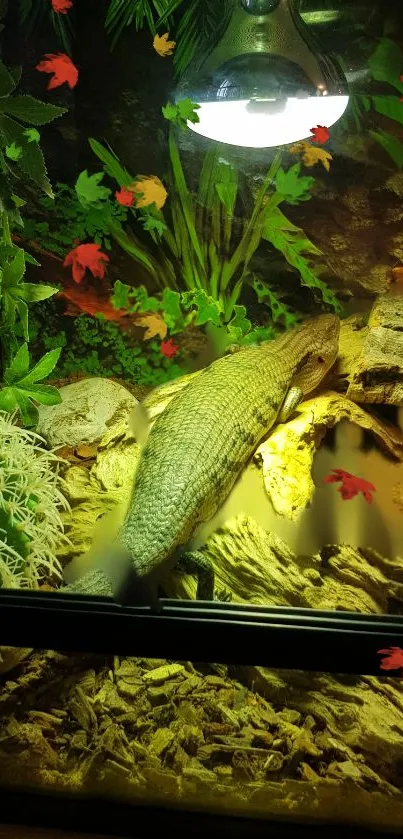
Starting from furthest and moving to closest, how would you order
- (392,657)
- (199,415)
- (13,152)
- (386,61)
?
(199,415) → (13,152) → (386,61) → (392,657)

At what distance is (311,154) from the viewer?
1428mm

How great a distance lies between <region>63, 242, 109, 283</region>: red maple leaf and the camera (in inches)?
63.1

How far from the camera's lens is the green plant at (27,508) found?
1457 millimetres

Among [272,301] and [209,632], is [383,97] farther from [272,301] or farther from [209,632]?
[209,632]

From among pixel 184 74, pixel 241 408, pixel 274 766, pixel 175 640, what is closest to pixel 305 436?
pixel 241 408

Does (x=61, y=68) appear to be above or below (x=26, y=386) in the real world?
above

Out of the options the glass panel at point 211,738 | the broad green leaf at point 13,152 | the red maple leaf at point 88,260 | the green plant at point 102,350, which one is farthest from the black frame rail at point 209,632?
the broad green leaf at point 13,152

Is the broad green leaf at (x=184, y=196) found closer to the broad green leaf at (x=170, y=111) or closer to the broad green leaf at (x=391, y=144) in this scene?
the broad green leaf at (x=170, y=111)

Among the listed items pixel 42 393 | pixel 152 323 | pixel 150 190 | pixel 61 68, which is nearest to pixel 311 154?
pixel 150 190

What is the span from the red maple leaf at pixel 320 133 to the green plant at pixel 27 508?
1072 millimetres

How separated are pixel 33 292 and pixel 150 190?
41cm

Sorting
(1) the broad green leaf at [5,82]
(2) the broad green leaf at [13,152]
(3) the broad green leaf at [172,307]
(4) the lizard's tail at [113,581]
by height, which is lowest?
(4) the lizard's tail at [113,581]

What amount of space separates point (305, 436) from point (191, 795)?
94 centimetres

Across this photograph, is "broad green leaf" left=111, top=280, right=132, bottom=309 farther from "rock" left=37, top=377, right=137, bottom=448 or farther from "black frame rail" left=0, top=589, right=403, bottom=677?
"black frame rail" left=0, top=589, right=403, bottom=677
